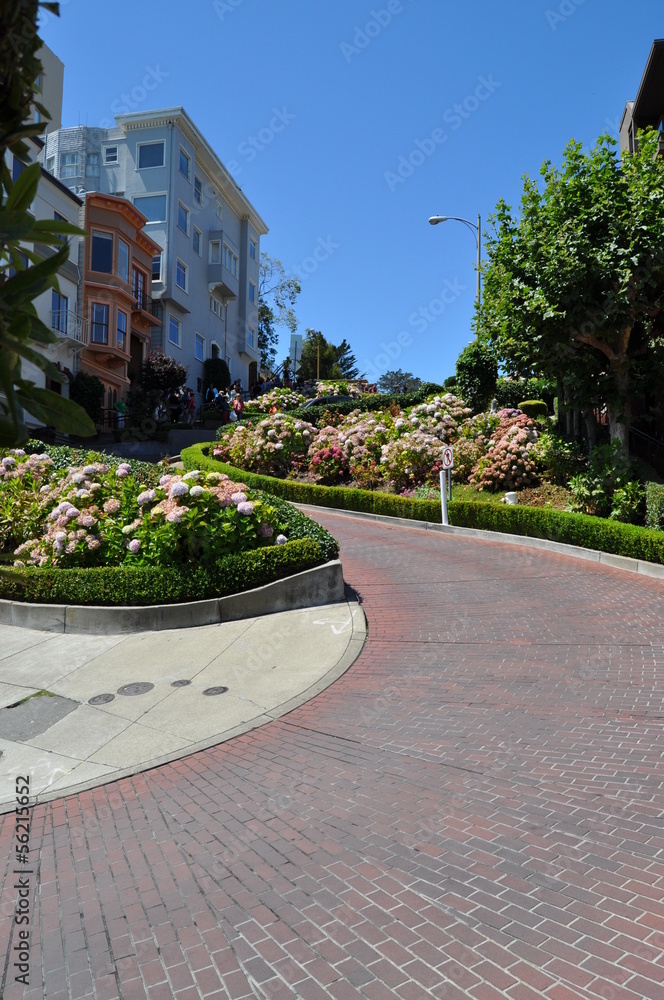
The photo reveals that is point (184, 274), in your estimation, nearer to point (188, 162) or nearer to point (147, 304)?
point (147, 304)

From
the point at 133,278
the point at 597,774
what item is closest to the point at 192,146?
the point at 133,278

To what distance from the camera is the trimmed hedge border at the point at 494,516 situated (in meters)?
13.6

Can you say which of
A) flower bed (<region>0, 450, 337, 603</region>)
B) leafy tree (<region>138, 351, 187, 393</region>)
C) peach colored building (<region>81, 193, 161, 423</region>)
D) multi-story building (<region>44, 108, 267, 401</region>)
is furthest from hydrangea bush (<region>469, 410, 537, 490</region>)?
multi-story building (<region>44, 108, 267, 401</region>)

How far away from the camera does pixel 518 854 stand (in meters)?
4.38

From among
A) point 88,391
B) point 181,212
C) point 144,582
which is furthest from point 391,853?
point 181,212

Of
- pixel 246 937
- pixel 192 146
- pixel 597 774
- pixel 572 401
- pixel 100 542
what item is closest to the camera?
pixel 246 937

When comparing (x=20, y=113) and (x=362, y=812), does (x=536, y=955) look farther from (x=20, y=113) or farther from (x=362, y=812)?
(x=20, y=113)

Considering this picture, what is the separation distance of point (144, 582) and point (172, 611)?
0.59 meters

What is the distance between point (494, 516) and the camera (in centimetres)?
1675

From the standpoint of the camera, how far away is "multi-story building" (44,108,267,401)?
4138cm

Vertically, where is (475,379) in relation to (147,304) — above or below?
below

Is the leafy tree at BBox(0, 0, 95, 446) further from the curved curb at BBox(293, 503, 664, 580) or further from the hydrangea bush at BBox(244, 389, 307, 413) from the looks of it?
the hydrangea bush at BBox(244, 389, 307, 413)

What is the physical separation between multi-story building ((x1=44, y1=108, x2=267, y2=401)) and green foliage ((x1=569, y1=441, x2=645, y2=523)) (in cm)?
2888

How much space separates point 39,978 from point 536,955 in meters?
2.38
